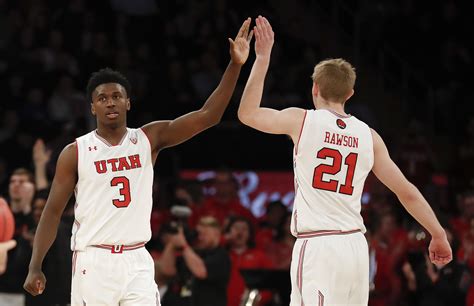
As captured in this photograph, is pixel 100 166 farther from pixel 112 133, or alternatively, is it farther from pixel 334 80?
pixel 334 80

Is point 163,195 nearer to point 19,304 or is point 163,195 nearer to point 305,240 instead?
point 19,304

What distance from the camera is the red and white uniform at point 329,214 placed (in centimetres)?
664

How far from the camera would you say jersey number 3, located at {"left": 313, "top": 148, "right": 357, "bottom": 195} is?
6.76 meters

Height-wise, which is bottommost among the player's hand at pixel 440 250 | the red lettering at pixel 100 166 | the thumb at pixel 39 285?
the thumb at pixel 39 285

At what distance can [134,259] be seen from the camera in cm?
702

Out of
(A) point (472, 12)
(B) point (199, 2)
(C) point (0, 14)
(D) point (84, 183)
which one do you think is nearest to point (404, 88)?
(A) point (472, 12)

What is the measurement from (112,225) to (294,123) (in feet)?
4.48

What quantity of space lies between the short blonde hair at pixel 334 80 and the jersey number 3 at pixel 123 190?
1.42 meters

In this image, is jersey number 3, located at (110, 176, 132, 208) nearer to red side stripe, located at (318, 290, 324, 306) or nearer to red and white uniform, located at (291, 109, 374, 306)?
red and white uniform, located at (291, 109, 374, 306)

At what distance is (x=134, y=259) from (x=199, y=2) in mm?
12175

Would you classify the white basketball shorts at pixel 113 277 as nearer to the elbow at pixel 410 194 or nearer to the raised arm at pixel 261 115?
the raised arm at pixel 261 115

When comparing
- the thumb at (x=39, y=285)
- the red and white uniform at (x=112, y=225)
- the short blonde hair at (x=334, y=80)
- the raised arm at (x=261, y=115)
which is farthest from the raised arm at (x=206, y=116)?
the thumb at (x=39, y=285)

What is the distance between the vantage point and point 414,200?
22.9 feet

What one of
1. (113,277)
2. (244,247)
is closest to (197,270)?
(244,247)
